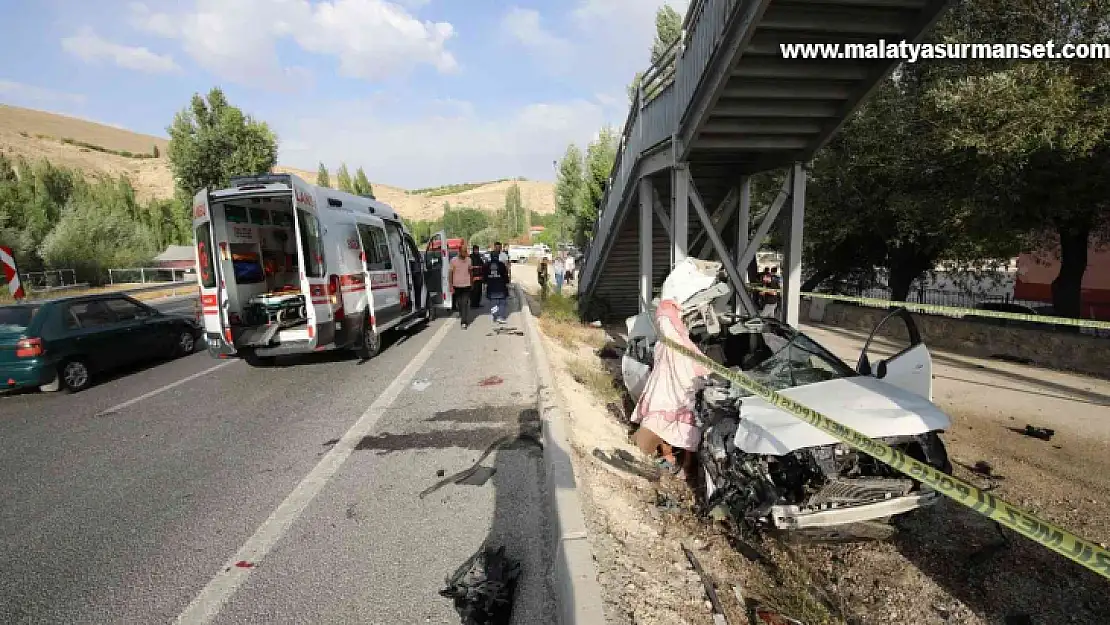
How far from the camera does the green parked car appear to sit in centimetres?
674

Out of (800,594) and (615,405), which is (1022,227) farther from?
(800,594)

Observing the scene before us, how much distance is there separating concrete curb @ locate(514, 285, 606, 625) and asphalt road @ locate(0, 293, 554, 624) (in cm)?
16

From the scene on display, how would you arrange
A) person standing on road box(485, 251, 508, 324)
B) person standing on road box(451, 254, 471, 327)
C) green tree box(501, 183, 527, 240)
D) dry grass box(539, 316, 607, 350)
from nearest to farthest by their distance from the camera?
dry grass box(539, 316, 607, 350)
person standing on road box(451, 254, 471, 327)
person standing on road box(485, 251, 508, 324)
green tree box(501, 183, 527, 240)

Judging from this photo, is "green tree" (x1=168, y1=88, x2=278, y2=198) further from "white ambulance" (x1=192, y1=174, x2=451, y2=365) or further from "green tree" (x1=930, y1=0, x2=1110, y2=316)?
"green tree" (x1=930, y1=0, x2=1110, y2=316)

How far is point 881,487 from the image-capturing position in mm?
2943

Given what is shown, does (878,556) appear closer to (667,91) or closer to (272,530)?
(272,530)

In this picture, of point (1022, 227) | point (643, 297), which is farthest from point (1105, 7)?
point (643, 297)

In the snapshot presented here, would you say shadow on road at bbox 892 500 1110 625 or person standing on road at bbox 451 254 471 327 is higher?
person standing on road at bbox 451 254 471 327

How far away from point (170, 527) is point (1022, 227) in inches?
515

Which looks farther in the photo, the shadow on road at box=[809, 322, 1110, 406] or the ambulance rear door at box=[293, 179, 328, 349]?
the ambulance rear door at box=[293, 179, 328, 349]

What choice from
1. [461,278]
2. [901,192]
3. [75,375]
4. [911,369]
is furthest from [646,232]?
[75,375]

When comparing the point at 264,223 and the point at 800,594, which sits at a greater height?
the point at 264,223

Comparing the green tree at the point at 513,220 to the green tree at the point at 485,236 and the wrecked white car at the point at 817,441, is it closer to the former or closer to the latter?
the green tree at the point at 485,236

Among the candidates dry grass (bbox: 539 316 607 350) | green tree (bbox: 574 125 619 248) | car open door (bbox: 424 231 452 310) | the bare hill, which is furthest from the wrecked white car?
the bare hill
